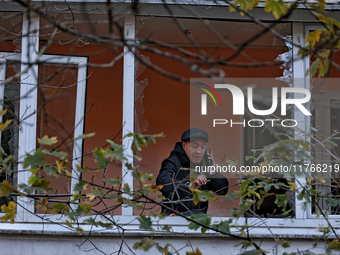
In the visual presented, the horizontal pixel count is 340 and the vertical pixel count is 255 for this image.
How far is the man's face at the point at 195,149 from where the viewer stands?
397 centimetres

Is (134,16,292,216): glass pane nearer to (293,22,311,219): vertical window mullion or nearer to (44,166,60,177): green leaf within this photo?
(293,22,311,219): vertical window mullion

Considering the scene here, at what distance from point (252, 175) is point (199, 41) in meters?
2.87

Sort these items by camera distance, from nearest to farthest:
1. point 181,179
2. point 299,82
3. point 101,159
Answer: point 101,159 < point 299,82 < point 181,179

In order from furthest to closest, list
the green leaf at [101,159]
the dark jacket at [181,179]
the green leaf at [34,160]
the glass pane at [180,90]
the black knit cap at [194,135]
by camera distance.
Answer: the glass pane at [180,90] < the black knit cap at [194,135] < the dark jacket at [181,179] < the green leaf at [101,159] < the green leaf at [34,160]

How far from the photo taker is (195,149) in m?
4.04

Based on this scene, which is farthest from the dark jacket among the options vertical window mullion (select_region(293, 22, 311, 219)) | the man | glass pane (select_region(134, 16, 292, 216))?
vertical window mullion (select_region(293, 22, 311, 219))

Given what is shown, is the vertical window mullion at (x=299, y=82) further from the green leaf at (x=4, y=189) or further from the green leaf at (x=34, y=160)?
the green leaf at (x=4, y=189)

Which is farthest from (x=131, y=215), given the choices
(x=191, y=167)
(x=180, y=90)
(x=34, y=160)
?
(x=180, y=90)

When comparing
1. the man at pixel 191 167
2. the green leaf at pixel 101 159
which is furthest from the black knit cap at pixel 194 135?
the green leaf at pixel 101 159

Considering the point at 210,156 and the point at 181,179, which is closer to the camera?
the point at 181,179

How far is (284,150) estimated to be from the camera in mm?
2023

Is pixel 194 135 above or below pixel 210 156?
above

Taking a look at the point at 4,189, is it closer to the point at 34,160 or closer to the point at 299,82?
the point at 34,160

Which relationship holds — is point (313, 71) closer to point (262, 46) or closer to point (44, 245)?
point (44, 245)
